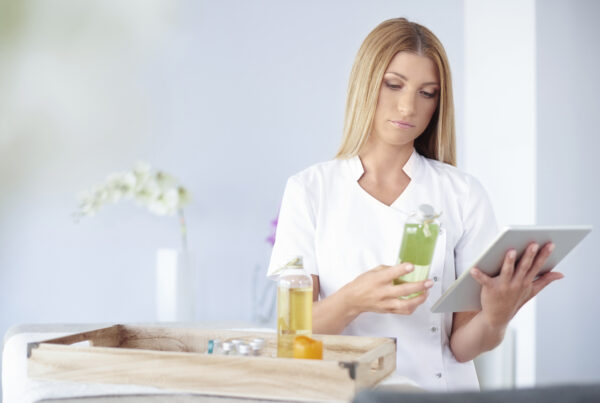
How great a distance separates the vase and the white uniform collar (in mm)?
1482

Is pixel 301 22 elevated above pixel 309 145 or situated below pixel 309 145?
above

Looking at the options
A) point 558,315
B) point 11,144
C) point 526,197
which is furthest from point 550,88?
point 11,144

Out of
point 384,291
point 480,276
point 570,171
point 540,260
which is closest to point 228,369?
point 384,291

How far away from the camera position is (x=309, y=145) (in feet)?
10.8

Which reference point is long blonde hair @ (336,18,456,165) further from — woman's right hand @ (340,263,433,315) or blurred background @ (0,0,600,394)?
blurred background @ (0,0,600,394)

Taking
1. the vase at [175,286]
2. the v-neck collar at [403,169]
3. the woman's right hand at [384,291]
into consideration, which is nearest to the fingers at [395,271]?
the woman's right hand at [384,291]

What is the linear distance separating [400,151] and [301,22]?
181cm

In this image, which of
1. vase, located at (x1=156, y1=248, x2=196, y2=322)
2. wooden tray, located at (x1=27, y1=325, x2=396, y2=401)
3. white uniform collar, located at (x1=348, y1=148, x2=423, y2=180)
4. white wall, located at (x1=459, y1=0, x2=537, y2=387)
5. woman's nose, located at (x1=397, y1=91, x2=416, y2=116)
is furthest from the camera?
white wall, located at (x1=459, y1=0, x2=537, y2=387)

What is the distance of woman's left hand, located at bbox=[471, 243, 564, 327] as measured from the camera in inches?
50.0

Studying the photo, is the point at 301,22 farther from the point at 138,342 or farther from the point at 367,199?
the point at 138,342

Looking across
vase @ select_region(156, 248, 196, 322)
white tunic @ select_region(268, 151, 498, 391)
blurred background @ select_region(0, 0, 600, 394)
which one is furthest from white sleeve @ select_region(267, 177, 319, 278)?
blurred background @ select_region(0, 0, 600, 394)

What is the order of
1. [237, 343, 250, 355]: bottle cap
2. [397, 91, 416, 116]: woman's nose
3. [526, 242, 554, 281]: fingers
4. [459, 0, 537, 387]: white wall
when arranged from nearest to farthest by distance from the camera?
[237, 343, 250, 355]: bottle cap, [526, 242, 554, 281]: fingers, [397, 91, 416, 116]: woman's nose, [459, 0, 537, 387]: white wall

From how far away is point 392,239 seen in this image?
1.54 meters

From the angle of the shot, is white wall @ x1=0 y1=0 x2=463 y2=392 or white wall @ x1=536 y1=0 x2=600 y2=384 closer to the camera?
white wall @ x1=536 y1=0 x2=600 y2=384
